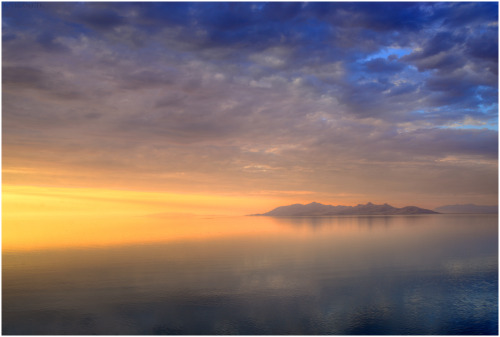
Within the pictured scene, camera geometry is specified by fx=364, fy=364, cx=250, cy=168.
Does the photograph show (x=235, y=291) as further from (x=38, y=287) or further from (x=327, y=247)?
(x=327, y=247)

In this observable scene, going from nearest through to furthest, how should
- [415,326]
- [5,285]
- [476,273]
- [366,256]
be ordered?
[415,326], [5,285], [476,273], [366,256]

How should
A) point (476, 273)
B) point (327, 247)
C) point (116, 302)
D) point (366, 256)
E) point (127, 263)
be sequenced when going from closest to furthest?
point (116, 302) → point (476, 273) → point (127, 263) → point (366, 256) → point (327, 247)

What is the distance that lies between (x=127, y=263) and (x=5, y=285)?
16.6m

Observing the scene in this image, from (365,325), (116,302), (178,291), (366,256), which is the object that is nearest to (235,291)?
(178,291)

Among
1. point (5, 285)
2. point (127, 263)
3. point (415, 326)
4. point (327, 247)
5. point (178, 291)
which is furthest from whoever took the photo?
point (327, 247)

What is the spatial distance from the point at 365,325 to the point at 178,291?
775 inches

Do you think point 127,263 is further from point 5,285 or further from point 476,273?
point 476,273

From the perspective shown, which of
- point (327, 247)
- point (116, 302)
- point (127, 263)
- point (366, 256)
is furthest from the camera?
point (327, 247)

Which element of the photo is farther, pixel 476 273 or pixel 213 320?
pixel 476 273

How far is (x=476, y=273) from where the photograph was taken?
49.2 m

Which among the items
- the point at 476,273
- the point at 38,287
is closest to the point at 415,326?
the point at 476,273

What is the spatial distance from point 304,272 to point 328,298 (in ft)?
41.8

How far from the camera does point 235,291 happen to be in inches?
1559

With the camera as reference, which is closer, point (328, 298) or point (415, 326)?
point (415, 326)
